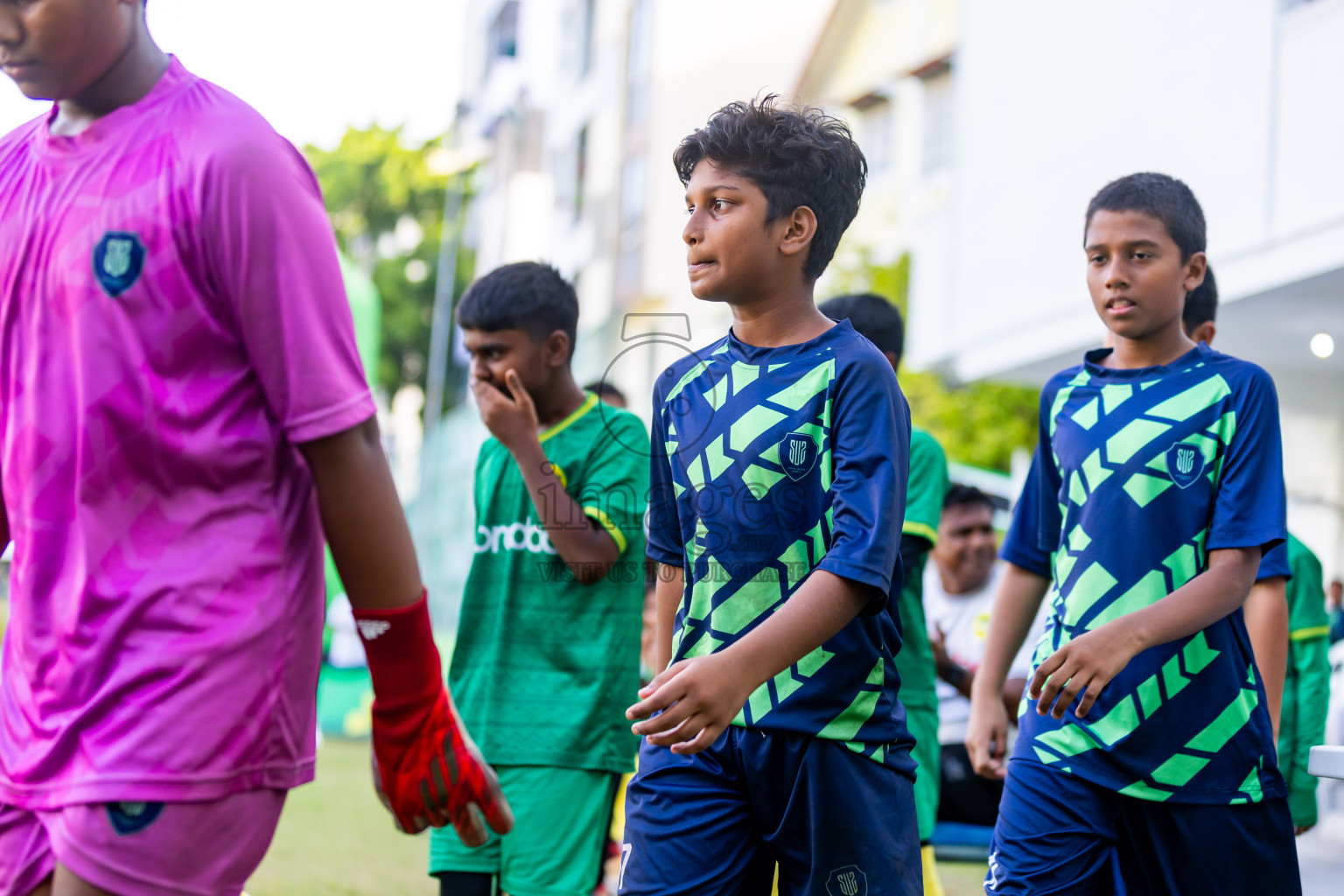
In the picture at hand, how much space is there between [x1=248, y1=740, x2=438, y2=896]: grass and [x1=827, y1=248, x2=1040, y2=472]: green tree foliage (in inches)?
292

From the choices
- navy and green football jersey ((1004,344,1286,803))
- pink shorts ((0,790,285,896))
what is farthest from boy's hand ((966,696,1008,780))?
pink shorts ((0,790,285,896))

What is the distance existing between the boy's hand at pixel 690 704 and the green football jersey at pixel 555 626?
71.8 inches

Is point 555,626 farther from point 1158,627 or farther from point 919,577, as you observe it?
point 1158,627

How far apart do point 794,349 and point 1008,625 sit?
1.16 metres

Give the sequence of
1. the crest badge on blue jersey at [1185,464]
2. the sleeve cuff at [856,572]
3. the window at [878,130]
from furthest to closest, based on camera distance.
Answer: the window at [878,130] → the crest badge on blue jersey at [1185,464] → the sleeve cuff at [856,572]

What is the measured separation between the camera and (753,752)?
2.42 m

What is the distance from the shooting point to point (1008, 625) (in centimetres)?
338

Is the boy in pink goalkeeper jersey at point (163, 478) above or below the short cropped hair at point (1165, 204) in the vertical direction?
below

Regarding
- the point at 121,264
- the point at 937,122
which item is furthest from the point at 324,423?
the point at 937,122

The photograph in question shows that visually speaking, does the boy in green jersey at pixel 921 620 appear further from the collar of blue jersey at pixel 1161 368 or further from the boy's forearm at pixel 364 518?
the boy's forearm at pixel 364 518

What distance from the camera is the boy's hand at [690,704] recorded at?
201cm

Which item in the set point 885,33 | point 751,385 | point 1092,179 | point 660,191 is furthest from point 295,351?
point 660,191

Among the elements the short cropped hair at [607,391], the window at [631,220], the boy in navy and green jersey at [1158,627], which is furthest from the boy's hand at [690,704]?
the window at [631,220]

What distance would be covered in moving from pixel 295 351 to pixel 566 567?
7.44 ft
